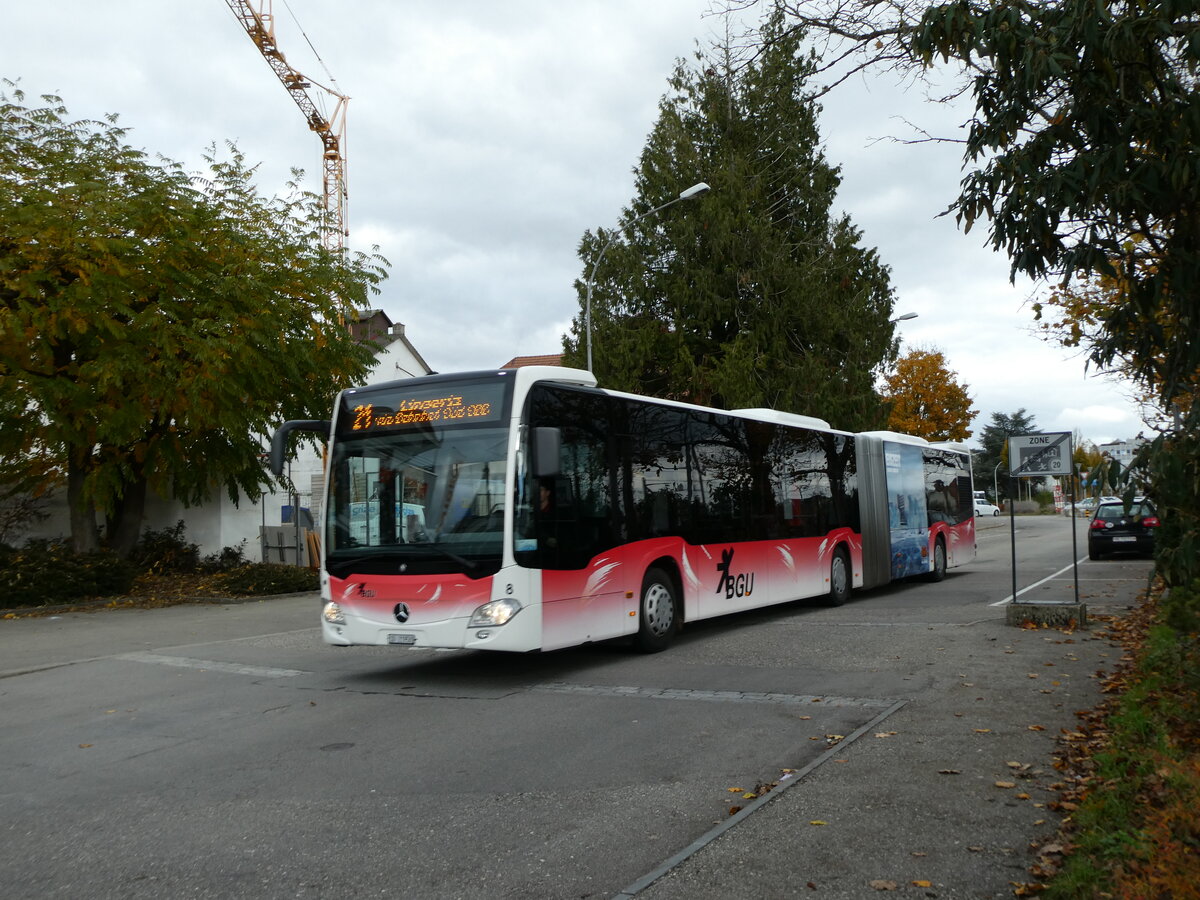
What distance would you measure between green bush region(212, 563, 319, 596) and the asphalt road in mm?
A: 8300

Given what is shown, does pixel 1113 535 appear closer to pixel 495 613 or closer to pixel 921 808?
pixel 495 613

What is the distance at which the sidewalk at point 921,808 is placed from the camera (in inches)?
178

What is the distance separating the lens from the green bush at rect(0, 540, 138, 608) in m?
18.2

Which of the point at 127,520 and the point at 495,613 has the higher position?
the point at 127,520

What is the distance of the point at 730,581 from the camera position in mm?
13461

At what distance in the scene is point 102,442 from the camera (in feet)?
64.2

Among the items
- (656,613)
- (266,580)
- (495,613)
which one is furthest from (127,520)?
(495,613)

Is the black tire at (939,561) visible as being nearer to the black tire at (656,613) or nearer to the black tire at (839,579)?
the black tire at (839,579)

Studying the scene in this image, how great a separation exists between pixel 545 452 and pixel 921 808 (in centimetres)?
504

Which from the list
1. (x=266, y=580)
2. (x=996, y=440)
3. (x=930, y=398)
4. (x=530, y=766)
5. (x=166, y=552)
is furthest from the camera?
(x=996, y=440)

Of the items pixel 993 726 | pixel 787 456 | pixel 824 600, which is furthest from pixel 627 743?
pixel 824 600

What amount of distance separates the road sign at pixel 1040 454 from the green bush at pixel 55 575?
15.7m

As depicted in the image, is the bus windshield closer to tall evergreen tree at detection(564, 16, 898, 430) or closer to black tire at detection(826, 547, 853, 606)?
black tire at detection(826, 547, 853, 606)

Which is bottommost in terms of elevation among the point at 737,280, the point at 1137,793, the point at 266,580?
the point at 1137,793
